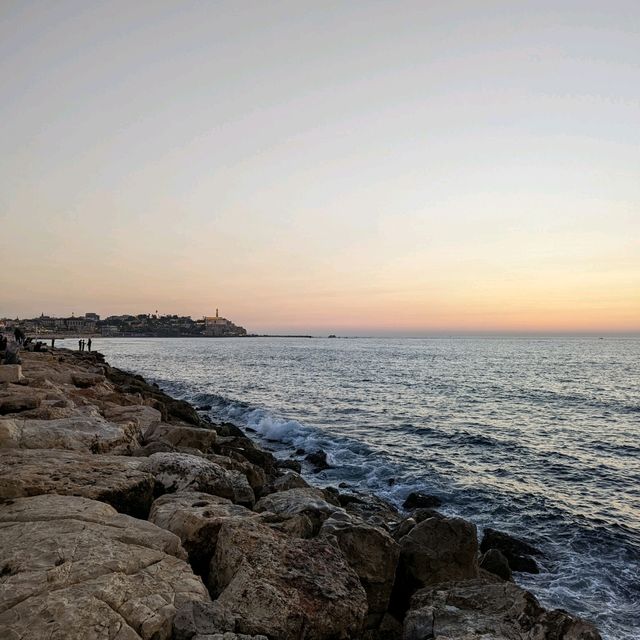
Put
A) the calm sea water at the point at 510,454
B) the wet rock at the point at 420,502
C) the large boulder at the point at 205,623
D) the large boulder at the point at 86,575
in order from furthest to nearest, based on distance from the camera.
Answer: the wet rock at the point at 420,502 → the calm sea water at the point at 510,454 → the large boulder at the point at 205,623 → the large boulder at the point at 86,575

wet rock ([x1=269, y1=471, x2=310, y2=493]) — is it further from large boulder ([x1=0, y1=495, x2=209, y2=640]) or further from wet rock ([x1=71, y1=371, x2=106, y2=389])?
wet rock ([x1=71, y1=371, x2=106, y2=389])

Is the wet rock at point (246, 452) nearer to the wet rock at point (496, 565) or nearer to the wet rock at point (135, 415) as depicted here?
the wet rock at point (135, 415)

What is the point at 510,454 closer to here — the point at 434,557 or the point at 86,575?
the point at 434,557

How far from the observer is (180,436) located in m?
12.0

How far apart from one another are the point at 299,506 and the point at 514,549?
586 centimetres

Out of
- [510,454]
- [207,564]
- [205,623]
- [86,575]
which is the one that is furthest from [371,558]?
[510,454]

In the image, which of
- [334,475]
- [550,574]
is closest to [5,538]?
[550,574]

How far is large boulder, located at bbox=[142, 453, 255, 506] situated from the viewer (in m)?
7.89

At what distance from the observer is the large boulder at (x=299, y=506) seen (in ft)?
24.4

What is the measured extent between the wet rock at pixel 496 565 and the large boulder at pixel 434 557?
6.76 feet

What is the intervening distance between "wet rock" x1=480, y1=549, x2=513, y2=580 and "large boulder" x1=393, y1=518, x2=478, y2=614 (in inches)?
81.1

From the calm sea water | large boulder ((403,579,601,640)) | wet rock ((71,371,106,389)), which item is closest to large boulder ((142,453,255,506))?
large boulder ((403,579,601,640))

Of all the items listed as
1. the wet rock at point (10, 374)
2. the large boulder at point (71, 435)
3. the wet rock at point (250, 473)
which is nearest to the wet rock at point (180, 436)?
the large boulder at point (71, 435)

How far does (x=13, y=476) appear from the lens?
21.2 ft
